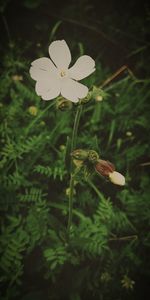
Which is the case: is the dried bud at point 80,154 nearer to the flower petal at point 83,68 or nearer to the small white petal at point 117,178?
the small white petal at point 117,178

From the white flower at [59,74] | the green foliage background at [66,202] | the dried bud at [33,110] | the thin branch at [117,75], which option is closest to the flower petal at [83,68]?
the white flower at [59,74]

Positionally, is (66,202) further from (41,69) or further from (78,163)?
(41,69)

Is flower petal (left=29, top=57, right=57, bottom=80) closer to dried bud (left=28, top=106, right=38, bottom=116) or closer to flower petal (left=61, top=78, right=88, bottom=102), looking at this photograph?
flower petal (left=61, top=78, right=88, bottom=102)

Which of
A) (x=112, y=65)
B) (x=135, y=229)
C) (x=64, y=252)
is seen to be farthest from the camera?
(x=112, y=65)

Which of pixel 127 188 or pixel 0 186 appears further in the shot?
pixel 127 188

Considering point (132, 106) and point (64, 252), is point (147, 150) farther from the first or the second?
point (64, 252)

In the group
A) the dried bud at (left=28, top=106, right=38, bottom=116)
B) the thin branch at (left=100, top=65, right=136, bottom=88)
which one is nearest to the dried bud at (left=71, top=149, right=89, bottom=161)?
the dried bud at (left=28, top=106, right=38, bottom=116)

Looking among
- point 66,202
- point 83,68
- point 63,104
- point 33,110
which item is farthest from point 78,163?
point 33,110

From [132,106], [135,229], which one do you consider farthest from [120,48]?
[135,229]
